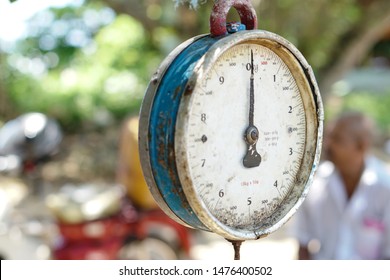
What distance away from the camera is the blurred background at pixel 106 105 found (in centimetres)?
376

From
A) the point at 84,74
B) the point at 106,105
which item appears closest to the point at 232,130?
the point at 106,105

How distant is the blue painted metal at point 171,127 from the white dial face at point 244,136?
0.11ft

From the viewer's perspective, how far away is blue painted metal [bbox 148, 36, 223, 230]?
1.12 meters

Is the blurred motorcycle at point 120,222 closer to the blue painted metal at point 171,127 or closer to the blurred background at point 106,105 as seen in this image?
the blurred background at point 106,105

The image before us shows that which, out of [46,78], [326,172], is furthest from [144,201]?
[46,78]

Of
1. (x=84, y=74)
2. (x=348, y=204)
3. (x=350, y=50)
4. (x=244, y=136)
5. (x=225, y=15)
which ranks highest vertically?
(x=225, y=15)

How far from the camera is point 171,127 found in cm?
111

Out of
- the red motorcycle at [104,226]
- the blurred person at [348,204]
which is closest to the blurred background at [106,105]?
the red motorcycle at [104,226]

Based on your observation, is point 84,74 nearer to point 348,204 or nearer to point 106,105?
point 106,105

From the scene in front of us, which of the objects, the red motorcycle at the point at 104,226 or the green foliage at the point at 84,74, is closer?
the red motorcycle at the point at 104,226

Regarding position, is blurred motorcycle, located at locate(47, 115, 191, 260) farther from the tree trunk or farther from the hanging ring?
the tree trunk

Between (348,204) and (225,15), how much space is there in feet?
6.48

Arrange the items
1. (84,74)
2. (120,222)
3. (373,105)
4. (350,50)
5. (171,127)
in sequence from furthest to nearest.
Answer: (373,105)
(84,74)
(350,50)
(120,222)
(171,127)

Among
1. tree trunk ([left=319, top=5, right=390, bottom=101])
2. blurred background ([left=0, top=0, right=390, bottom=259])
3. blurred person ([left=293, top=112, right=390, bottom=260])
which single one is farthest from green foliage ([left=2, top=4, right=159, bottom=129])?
blurred person ([left=293, top=112, right=390, bottom=260])
